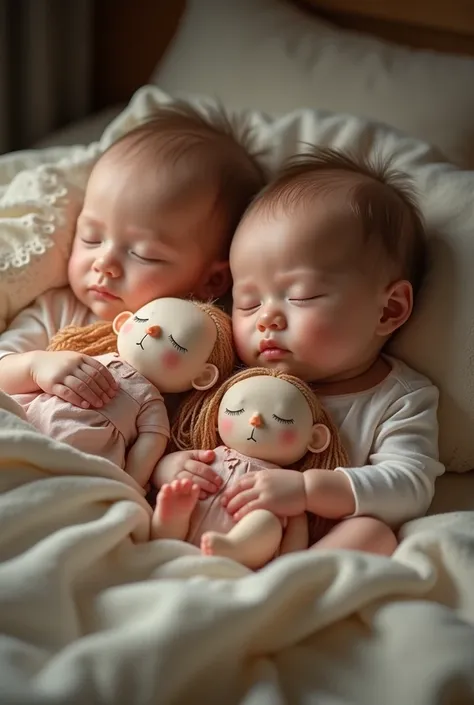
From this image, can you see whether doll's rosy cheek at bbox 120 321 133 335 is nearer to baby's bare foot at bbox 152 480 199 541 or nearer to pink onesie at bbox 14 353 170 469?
pink onesie at bbox 14 353 170 469

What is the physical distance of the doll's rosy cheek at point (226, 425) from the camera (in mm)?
1037

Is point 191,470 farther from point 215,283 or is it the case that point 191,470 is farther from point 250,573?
point 215,283

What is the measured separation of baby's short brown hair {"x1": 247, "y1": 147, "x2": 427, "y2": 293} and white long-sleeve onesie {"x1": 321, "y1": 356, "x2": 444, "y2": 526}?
0.50 ft

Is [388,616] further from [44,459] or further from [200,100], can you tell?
[200,100]

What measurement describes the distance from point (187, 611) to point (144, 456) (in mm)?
321

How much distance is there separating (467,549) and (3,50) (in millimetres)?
1313

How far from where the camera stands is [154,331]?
1.08 meters

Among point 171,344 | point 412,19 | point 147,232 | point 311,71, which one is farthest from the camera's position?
point 412,19

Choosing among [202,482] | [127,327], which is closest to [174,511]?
[202,482]

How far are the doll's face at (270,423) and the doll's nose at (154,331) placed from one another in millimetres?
123

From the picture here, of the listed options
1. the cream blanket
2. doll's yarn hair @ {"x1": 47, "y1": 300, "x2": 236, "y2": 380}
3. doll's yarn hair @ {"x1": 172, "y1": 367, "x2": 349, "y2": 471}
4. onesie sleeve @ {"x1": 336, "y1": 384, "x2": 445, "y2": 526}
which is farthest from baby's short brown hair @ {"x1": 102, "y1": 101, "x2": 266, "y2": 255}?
the cream blanket

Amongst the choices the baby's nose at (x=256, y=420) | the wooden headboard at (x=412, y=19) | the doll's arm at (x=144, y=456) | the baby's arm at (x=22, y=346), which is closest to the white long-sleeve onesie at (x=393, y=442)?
the baby's nose at (x=256, y=420)

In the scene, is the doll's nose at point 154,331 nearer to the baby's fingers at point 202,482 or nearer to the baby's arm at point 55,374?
the baby's arm at point 55,374

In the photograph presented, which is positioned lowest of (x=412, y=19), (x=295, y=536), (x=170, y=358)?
(x=295, y=536)
